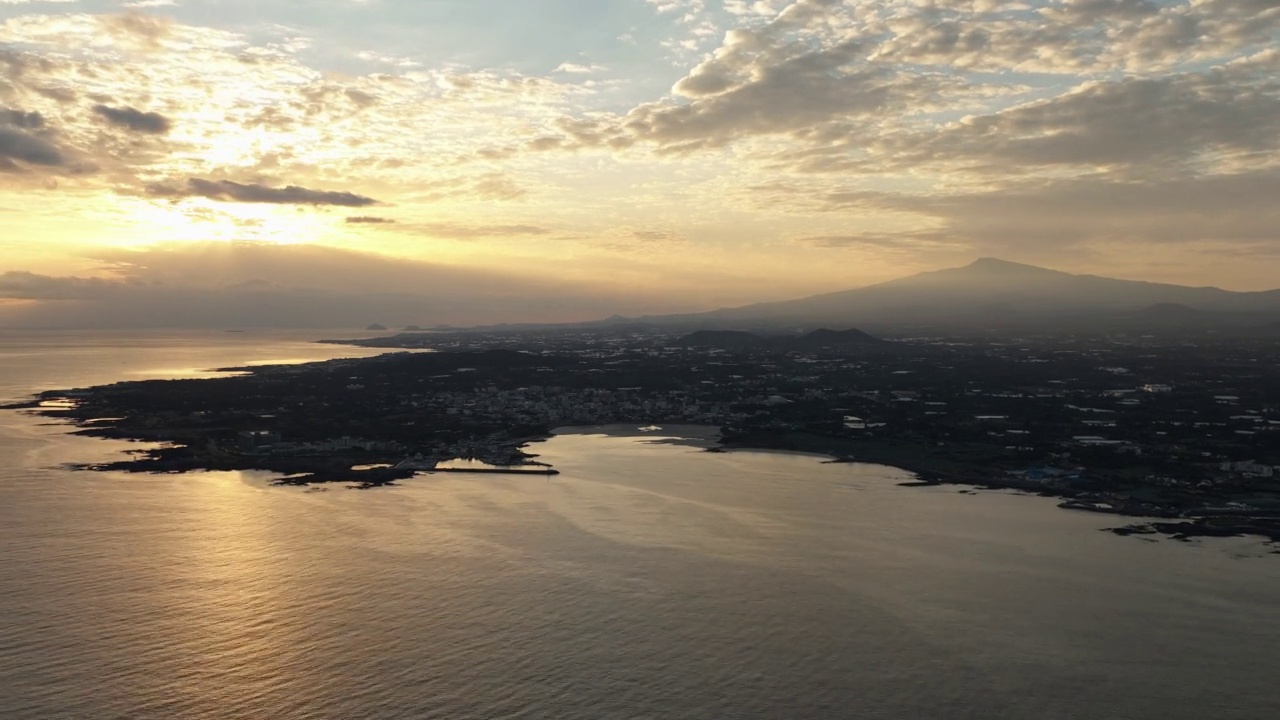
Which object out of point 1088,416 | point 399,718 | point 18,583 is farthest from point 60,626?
point 1088,416

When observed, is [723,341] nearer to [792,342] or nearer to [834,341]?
[792,342]

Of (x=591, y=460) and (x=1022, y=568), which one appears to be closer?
(x=1022, y=568)

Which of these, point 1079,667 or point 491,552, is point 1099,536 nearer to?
point 1079,667

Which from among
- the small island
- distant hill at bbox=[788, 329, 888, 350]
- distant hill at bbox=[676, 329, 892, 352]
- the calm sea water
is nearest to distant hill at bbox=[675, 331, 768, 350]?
distant hill at bbox=[676, 329, 892, 352]

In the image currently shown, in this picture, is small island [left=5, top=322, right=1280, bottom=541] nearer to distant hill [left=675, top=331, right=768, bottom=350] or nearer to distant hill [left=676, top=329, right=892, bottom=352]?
distant hill [left=676, top=329, right=892, bottom=352]

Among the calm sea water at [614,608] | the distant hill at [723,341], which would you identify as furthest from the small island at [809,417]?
the distant hill at [723,341]

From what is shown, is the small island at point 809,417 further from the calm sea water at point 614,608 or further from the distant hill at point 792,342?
the distant hill at point 792,342
